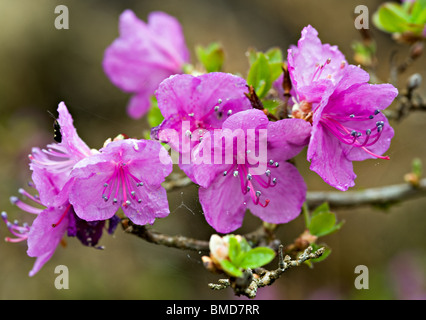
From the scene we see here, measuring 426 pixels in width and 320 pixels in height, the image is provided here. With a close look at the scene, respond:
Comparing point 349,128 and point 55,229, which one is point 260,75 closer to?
point 349,128

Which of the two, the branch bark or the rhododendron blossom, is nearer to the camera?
the rhododendron blossom

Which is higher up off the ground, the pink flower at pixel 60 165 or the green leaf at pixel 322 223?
the pink flower at pixel 60 165

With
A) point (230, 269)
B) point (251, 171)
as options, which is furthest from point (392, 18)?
point (230, 269)

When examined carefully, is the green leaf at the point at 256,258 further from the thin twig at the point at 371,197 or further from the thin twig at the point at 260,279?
the thin twig at the point at 371,197

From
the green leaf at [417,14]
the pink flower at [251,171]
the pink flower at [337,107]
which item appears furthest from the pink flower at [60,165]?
the green leaf at [417,14]

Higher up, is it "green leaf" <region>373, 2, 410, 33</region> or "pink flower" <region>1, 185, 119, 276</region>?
"green leaf" <region>373, 2, 410, 33</region>

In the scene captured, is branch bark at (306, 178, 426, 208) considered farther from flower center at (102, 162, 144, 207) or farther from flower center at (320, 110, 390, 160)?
flower center at (102, 162, 144, 207)

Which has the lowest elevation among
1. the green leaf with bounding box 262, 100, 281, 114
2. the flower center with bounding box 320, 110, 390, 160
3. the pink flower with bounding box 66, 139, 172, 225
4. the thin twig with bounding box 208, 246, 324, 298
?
the thin twig with bounding box 208, 246, 324, 298

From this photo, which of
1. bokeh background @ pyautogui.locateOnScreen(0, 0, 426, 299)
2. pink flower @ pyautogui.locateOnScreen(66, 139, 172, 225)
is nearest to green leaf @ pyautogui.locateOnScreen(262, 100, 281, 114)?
pink flower @ pyautogui.locateOnScreen(66, 139, 172, 225)
